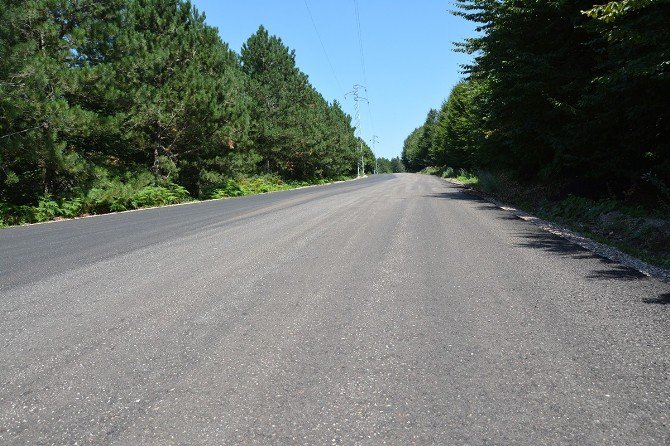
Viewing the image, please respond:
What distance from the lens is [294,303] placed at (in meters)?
4.08

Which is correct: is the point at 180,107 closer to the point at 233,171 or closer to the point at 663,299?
the point at 233,171

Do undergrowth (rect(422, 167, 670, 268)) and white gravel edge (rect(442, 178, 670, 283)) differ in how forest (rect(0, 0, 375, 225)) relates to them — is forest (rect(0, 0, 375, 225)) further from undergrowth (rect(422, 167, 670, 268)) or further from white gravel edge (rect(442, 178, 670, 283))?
undergrowth (rect(422, 167, 670, 268))

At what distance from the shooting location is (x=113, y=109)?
628 inches

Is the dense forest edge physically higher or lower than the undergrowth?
higher

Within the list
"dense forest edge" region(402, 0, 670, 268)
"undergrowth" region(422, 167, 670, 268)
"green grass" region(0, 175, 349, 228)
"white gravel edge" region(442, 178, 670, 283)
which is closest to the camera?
"white gravel edge" region(442, 178, 670, 283)

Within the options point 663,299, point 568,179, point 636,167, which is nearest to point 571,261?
point 663,299

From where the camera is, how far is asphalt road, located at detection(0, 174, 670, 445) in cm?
213

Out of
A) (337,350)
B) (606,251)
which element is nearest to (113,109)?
(337,350)

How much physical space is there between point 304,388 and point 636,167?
38.5 ft

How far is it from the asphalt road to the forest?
9197 mm

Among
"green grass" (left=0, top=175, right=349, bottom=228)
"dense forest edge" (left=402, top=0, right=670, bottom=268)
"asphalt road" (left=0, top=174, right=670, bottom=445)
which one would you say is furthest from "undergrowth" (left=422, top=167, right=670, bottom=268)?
"green grass" (left=0, top=175, right=349, bottom=228)

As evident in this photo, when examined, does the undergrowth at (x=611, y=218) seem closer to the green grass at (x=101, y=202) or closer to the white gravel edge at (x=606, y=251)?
the white gravel edge at (x=606, y=251)

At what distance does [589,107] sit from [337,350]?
10.9 meters

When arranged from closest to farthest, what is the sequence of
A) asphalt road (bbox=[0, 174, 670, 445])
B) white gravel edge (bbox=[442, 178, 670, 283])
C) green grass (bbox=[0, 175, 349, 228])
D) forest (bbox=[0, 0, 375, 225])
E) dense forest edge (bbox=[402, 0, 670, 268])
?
asphalt road (bbox=[0, 174, 670, 445]), white gravel edge (bbox=[442, 178, 670, 283]), dense forest edge (bbox=[402, 0, 670, 268]), forest (bbox=[0, 0, 375, 225]), green grass (bbox=[0, 175, 349, 228])
